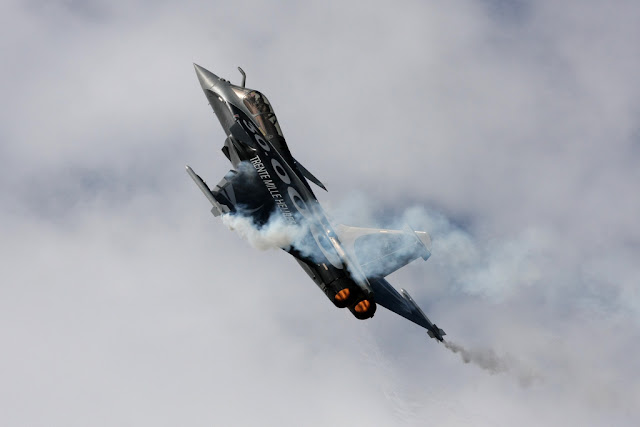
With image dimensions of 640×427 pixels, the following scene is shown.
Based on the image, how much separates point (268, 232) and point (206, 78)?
453 inches

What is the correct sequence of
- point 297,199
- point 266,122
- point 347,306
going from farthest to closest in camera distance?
point 266,122
point 297,199
point 347,306

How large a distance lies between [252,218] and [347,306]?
20.0ft

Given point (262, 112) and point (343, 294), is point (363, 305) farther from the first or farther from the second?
point (262, 112)

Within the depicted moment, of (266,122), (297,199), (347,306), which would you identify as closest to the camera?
(347,306)

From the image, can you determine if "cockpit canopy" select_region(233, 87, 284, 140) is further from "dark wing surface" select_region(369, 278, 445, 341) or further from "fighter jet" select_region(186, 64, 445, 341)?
"dark wing surface" select_region(369, 278, 445, 341)

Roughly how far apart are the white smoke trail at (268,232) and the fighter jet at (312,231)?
0.14 metres

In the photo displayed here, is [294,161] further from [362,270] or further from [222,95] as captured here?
[362,270]

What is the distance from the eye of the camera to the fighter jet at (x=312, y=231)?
28359 mm

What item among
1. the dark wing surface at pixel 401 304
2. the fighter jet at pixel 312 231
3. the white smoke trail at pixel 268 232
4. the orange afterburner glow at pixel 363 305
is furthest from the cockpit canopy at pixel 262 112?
the orange afterburner glow at pixel 363 305

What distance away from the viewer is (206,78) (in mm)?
36094

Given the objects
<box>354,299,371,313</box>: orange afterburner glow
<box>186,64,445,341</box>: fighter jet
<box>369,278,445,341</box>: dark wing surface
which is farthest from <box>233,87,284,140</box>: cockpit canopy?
<box>354,299,371,313</box>: orange afterburner glow

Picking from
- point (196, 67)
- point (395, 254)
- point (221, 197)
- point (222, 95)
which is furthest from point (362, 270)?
point (196, 67)

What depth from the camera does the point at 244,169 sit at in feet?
105

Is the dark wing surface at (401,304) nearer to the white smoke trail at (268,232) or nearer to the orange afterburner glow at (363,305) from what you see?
the orange afterburner glow at (363,305)
